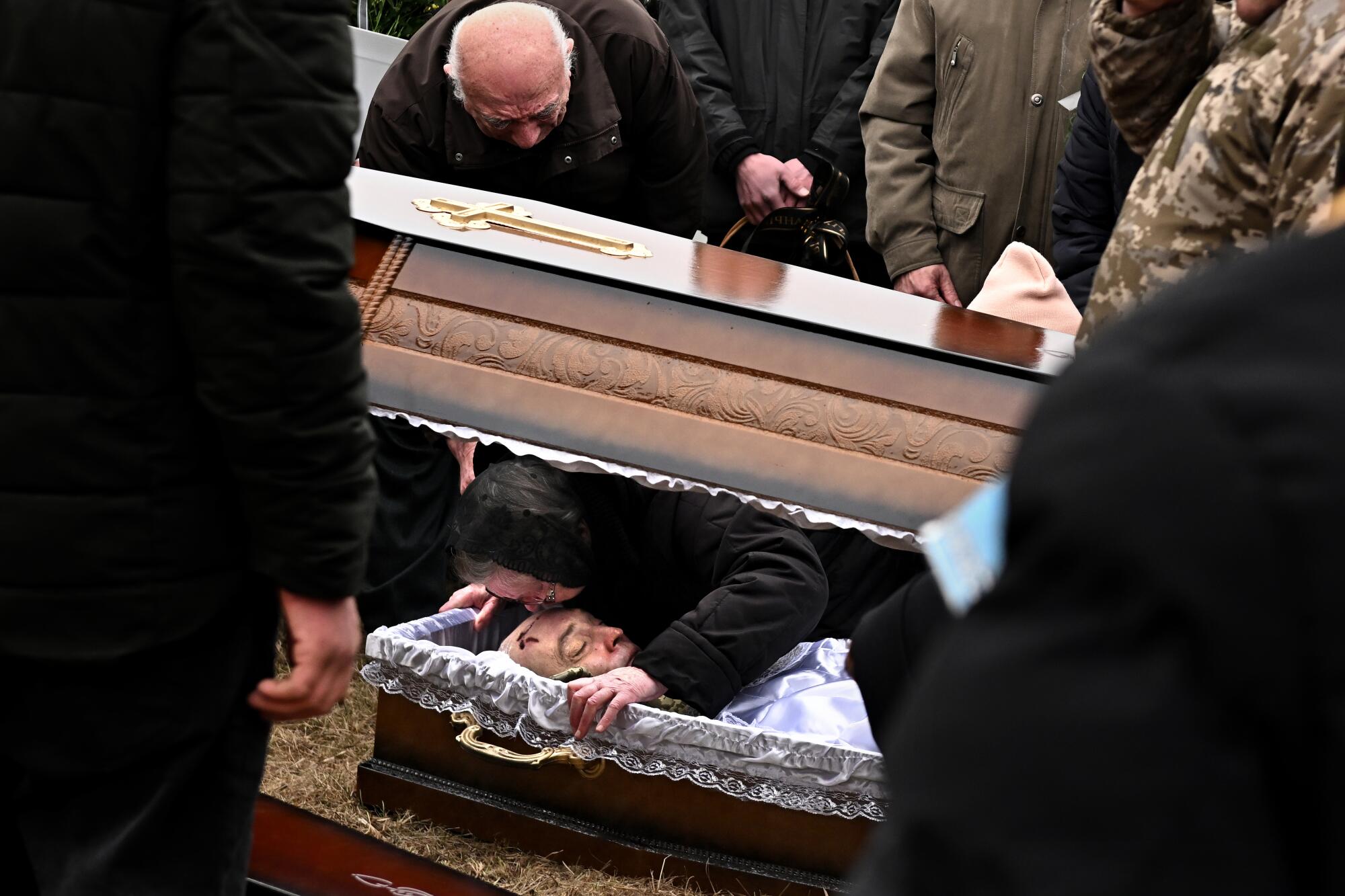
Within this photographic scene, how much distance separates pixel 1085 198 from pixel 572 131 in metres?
1.34

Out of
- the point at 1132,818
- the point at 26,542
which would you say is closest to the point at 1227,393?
the point at 1132,818

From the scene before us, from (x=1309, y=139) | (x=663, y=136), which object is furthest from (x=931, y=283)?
(x=1309, y=139)

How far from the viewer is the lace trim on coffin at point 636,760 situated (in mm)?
2443

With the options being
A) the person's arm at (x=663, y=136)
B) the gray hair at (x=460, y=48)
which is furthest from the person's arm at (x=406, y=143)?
the person's arm at (x=663, y=136)

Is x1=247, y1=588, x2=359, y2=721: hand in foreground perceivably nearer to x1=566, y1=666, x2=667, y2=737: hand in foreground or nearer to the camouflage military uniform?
the camouflage military uniform

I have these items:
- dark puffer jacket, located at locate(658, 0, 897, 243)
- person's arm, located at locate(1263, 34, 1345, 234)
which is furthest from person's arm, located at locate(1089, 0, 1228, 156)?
dark puffer jacket, located at locate(658, 0, 897, 243)

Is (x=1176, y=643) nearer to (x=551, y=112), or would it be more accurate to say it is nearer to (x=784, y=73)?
(x=551, y=112)

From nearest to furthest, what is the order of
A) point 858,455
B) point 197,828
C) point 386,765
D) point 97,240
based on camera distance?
point 97,240, point 197,828, point 858,455, point 386,765

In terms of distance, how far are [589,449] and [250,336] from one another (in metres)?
1.36

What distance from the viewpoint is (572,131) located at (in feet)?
11.8

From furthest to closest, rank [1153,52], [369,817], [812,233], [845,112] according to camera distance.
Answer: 1. [845,112]
2. [812,233]
3. [369,817]
4. [1153,52]

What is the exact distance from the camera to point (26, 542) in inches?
46.5

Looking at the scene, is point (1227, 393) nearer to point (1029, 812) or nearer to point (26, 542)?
point (1029, 812)

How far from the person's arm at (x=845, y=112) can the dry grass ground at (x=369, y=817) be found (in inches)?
82.8
